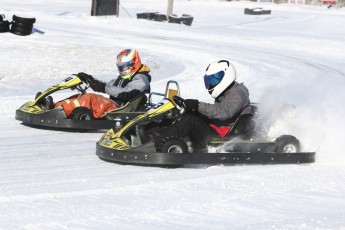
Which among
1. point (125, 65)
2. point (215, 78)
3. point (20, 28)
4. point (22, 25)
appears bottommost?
point (20, 28)

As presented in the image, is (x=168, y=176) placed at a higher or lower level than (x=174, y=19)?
higher

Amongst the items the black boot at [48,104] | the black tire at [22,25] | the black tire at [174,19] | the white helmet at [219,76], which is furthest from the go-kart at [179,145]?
the black tire at [174,19]

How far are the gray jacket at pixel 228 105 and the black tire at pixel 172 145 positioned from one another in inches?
18.0

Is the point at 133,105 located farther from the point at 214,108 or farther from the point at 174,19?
the point at 174,19

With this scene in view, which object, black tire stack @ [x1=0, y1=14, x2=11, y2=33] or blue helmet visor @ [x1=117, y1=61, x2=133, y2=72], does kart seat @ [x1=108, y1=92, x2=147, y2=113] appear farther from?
black tire stack @ [x1=0, y1=14, x2=11, y2=33]

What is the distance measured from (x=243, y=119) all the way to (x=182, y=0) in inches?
1673

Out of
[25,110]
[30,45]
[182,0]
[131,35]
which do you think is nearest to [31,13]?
[131,35]

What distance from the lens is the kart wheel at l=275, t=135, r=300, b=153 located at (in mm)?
8711

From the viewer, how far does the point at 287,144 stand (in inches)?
343

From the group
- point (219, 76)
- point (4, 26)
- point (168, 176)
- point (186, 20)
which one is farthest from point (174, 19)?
point (168, 176)

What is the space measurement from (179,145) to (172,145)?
0.08 m

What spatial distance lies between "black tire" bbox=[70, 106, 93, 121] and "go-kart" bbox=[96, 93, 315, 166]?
1949 millimetres

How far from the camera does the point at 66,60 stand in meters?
19.7

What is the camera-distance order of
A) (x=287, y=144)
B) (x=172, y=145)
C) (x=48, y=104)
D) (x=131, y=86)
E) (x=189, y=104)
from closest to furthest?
1. (x=172, y=145)
2. (x=189, y=104)
3. (x=287, y=144)
4. (x=131, y=86)
5. (x=48, y=104)
